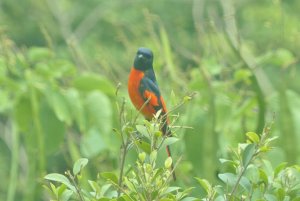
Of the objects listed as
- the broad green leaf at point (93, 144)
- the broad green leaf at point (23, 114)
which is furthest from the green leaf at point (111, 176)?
the broad green leaf at point (93, 144)

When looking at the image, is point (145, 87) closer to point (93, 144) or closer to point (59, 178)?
point (59, 178)

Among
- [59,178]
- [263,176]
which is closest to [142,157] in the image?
[59,178]

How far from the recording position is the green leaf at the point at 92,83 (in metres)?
4.45

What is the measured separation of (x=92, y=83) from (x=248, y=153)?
2087mm

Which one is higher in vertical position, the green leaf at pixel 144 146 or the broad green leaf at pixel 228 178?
the green leaf at pixel 144 146

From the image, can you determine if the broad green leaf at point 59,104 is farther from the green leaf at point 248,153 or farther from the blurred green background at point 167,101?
the green leaf at point 248,153

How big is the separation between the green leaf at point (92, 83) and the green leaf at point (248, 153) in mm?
2039

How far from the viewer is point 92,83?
4.46 m

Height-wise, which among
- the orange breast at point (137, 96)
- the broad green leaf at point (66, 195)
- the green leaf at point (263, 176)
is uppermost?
the orange breast at point (137, 96)

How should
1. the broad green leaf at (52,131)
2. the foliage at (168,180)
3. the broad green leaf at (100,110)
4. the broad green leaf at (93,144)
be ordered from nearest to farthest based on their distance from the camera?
the foliage at (168,180) < the broad green leaf at (52,131) < the broad green leaf at (100,110) < the broad green leaf at (93,144)

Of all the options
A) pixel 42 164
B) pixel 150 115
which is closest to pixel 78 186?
pixel 150 115

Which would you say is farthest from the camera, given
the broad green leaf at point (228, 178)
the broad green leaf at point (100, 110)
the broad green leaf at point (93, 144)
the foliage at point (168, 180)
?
the broad green leaf at point (93, 144)

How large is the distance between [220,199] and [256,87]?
1684 millimetres

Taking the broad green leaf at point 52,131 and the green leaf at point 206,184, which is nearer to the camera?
the green leaf at point 206,184
